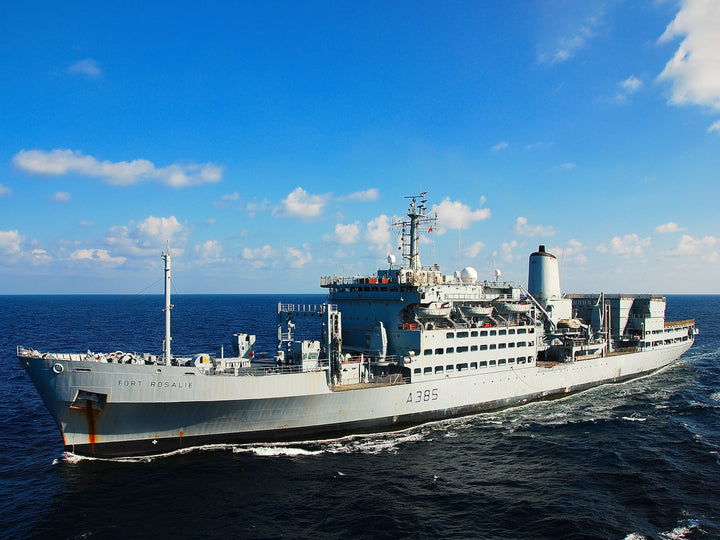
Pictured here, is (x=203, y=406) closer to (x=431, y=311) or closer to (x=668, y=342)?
(x=431, y=311)

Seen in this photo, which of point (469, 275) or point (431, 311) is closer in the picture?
point (431, 311)

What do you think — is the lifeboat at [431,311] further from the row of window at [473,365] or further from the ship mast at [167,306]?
the ship mast at [167,306]

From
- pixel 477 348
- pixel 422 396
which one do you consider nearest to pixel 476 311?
pixel 477 348

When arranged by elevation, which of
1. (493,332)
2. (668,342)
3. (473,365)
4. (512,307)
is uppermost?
(512,307)

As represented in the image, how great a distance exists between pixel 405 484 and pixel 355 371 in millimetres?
6659

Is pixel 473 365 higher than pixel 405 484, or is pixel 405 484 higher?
pixel 473 365

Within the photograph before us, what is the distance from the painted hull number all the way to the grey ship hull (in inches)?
2.2

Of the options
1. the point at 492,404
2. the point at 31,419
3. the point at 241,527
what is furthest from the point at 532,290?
the point at 31,419

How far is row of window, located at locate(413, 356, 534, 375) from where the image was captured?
25.1 m

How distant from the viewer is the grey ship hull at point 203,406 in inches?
750

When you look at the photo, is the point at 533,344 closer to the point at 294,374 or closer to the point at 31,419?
the point at 294,374

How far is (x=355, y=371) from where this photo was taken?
78.2 ft

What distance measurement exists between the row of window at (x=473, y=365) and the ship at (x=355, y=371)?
0.09 m

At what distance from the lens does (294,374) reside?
21.1m
